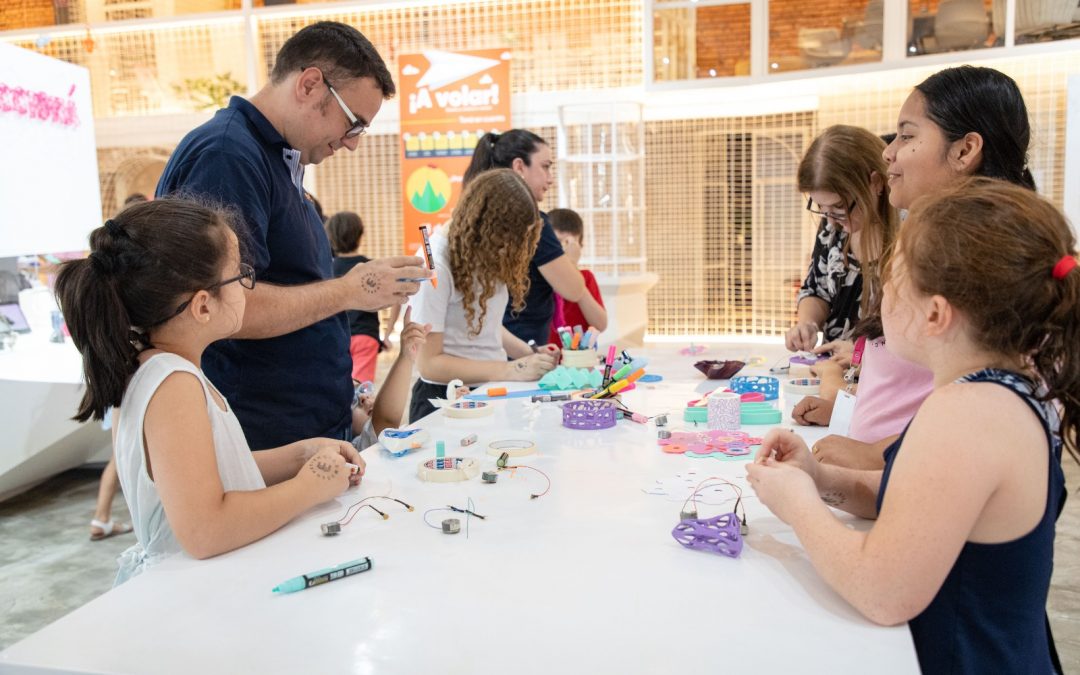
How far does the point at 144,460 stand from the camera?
1.31 meters

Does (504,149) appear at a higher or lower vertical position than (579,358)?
higher

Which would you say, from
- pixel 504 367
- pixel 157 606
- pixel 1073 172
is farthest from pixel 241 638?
pixel 1073 172

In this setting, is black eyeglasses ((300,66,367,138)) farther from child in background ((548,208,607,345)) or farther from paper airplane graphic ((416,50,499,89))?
paper airplane graphic ((416,50,499,89))

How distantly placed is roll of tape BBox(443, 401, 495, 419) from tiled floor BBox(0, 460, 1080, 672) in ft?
5.78

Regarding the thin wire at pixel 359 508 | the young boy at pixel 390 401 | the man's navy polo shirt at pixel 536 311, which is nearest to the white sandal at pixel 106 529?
the man's navy polo shirt at pixel 536 311

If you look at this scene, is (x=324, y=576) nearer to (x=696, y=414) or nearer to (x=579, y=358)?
(x=696, y=414)

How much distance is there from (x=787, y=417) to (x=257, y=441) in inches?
50.1

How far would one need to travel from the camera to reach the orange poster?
21.7 feet

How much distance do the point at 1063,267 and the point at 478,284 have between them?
1.79 meters

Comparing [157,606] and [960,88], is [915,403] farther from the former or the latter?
[157,606]

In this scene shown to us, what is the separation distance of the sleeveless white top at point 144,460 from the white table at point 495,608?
0.13 m

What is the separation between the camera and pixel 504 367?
2672 mm

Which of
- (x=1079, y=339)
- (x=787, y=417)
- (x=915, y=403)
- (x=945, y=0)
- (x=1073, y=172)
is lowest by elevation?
(x=787, y=417)

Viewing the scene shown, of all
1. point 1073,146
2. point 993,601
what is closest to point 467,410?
point 993,601
